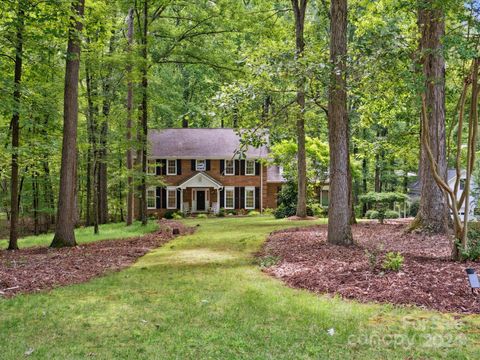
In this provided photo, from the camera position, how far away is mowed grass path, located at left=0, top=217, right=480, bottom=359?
4.00 m

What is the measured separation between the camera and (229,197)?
A: 31.8 metres

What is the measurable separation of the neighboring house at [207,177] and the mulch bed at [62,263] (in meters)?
17.7

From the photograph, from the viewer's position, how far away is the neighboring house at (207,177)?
3091cm

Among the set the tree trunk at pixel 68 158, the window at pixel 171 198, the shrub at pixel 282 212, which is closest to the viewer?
the tree trunk at pixel 68 158

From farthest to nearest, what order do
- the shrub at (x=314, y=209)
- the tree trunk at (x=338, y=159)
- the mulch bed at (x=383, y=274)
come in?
the shrub at (x=314, y=209)
the tree trunk at (x=338, y=159)
the mulch bed at (x=383, y=274)

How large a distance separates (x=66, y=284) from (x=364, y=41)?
21.8ft

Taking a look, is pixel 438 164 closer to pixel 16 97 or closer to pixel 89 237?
pixel 16 97

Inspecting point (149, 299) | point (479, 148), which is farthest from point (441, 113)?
point (479, 148)

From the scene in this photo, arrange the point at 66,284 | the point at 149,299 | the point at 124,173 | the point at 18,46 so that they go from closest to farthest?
1. the point at 149,299
2. the point at 66,284
3. the point at 18,46
4. the point at 124,173

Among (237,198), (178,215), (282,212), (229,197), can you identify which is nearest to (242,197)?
(237,198)

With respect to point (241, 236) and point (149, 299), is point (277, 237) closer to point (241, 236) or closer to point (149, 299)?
point (241, 236)

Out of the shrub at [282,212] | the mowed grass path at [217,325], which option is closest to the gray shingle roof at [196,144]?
the shrub at [282,212]

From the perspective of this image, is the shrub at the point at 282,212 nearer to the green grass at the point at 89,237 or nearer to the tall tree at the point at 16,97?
the green grass at the point at 89,237

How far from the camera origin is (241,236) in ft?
45.2
